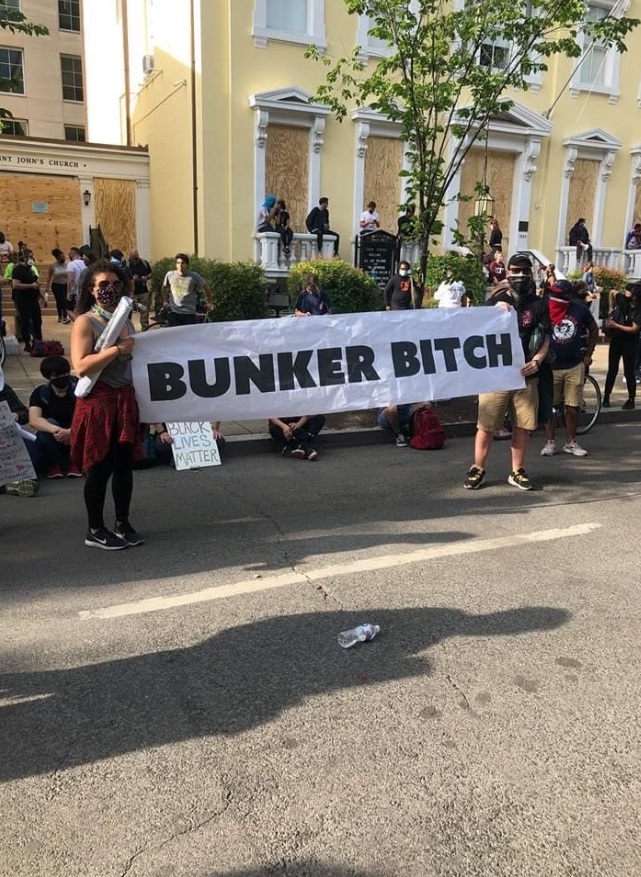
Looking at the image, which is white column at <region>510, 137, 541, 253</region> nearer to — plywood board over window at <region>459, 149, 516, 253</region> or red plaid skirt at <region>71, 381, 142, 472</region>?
plywood board over window at <region>459, 149, 516, 253</region>

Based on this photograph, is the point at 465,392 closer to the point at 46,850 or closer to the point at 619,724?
the point at 619,724

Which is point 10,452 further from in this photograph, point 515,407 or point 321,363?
point 515,407

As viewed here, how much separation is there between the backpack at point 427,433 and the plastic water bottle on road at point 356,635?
4561 millimetres

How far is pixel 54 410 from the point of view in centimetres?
671

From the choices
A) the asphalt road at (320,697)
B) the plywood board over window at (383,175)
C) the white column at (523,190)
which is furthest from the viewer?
the white column at (523,190)

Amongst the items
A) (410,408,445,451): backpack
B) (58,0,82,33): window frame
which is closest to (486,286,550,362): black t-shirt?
(410,408,445,451): backpack

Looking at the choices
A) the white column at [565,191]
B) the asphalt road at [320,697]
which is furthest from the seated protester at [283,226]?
the asphalt road at [320,697]

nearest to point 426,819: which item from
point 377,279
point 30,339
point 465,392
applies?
point 465,392

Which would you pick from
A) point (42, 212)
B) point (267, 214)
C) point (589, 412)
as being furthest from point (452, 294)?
point (42, 212)

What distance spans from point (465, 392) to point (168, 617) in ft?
11.2

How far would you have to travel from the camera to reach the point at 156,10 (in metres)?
18.8

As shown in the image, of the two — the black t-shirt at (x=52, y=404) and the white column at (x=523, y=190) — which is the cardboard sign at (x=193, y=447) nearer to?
the black t-shirt at (x=52, y=404)

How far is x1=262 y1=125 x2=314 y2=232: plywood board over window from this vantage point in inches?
656

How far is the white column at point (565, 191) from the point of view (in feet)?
64.7
